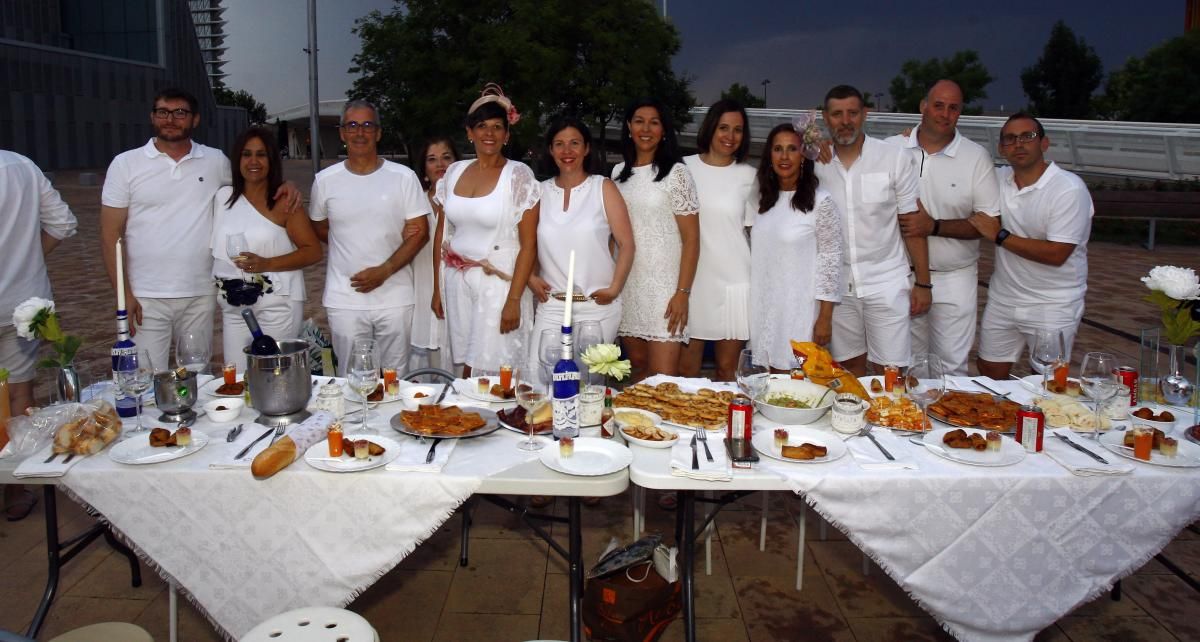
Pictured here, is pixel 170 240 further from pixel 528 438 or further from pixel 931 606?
pixel 931 606

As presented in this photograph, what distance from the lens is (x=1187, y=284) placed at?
123 inches

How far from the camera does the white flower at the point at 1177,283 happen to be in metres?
3.12

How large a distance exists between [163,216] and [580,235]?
2168 mm

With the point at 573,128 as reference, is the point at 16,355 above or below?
below

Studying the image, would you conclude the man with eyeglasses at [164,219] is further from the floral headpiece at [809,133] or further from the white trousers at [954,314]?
the white trousers at [954,314]

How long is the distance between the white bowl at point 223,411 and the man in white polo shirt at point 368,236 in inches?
51.1

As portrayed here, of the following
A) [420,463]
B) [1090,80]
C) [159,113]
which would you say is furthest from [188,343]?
[1090,80]

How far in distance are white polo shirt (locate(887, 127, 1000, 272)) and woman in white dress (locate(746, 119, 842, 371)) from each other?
0.70m

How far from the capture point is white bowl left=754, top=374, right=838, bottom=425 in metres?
2.98

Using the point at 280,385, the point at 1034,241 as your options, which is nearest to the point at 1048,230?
the point at 1034,241

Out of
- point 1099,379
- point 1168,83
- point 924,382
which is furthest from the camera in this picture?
point 1168,83

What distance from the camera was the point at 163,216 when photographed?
4.33 metres

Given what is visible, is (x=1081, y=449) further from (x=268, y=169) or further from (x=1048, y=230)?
(x=268, y=169)

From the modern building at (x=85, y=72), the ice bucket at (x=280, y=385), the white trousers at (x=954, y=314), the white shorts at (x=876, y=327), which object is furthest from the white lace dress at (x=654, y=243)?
the modern building at (x=85, y=72)
